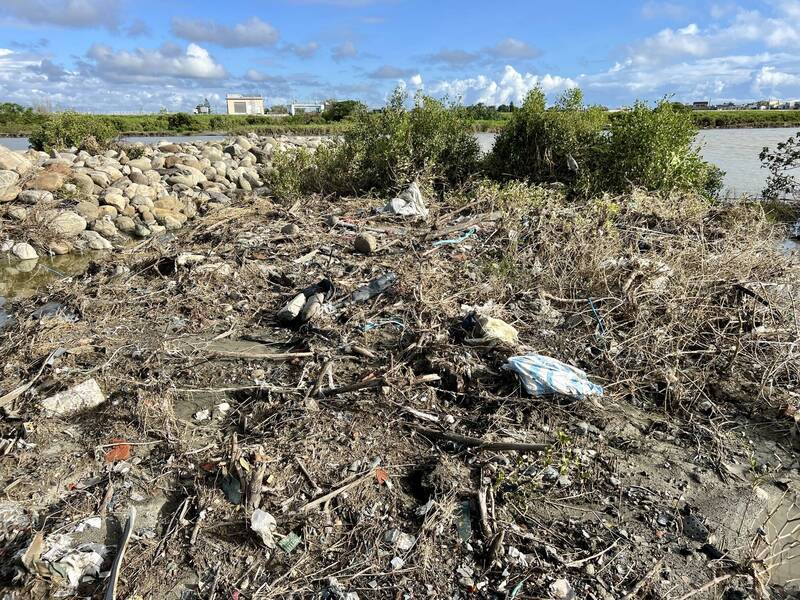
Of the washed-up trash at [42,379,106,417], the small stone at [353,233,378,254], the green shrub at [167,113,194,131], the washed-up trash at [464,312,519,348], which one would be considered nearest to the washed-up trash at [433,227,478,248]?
the small stone at [353,233,378,254]

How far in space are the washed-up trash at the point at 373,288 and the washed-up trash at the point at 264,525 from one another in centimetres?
237

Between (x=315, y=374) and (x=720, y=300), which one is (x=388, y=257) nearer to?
(x=315, y=374)

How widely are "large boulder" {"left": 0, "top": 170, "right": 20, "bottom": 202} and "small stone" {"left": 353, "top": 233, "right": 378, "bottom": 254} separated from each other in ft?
25.7

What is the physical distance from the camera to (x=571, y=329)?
3975mm

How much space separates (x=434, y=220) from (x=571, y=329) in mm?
3094

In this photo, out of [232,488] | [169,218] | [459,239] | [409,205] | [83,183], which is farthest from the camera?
[83,183]

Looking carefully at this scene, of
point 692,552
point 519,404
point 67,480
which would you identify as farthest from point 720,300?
point 67,480

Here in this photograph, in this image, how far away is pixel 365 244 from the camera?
5.79 m

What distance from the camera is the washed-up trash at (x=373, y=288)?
4664 millimetres

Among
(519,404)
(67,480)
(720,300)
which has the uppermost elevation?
(720,300)

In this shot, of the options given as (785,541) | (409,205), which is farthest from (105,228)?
(785,541)

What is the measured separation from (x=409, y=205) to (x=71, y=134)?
12.7 meters

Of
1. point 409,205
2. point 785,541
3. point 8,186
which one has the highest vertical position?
point 409,205

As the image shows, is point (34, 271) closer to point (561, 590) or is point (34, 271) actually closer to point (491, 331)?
point (491, 331)
